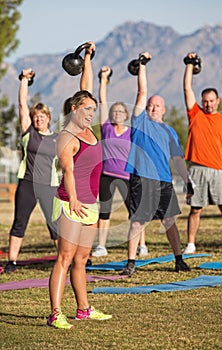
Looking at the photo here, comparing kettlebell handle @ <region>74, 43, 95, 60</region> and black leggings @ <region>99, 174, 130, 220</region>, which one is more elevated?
kettlebell handle @ <region>74, 43, 95, 60</region>

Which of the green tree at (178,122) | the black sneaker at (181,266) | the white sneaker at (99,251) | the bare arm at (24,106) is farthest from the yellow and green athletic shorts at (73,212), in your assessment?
the green tree at (178,122)

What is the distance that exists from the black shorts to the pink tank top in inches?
129

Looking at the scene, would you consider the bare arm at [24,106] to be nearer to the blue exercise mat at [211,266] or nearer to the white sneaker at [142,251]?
the white sneaker at [142,251]

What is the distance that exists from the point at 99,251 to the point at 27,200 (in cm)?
199

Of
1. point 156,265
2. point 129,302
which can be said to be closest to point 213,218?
point 156,265

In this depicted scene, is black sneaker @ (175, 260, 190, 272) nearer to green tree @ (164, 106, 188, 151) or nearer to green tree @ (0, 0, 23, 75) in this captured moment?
green tree @ (0, 0, 23, 75)

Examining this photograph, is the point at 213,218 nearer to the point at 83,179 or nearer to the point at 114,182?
the point at 114,182

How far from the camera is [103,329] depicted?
641cm

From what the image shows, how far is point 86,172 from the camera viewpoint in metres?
6.64

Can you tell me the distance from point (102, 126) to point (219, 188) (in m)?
1.89

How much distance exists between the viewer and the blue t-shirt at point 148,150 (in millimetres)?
9945

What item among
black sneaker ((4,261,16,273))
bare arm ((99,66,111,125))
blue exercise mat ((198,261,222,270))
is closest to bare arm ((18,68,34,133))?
bare arm ((99,66,111,125))

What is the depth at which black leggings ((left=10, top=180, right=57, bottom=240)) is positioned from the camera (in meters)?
10.5

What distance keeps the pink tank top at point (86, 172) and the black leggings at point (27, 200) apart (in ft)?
12.6
